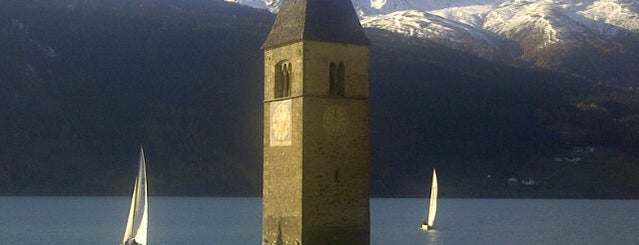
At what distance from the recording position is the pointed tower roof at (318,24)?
41.7 metres

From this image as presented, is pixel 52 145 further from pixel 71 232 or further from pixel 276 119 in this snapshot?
pixel 276 119

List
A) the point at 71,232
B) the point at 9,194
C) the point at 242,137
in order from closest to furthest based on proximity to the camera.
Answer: the point at 71,232
the point at 9,194
the point at 242,137

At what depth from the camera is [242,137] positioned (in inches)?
7539

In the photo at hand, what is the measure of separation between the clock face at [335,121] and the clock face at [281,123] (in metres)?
1.25

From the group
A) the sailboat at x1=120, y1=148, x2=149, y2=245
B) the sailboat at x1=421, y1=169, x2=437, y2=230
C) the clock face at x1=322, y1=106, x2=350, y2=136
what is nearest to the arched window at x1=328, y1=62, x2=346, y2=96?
the clock face at x1=322, y1=106, x2=350, y2=136

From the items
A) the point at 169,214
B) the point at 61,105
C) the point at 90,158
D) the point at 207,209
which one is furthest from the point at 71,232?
the point at 61,105

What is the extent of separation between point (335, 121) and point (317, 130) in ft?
2.67

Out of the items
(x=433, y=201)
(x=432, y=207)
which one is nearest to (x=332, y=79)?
(x=433, y=201)

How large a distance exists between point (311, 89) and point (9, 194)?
5693 inches

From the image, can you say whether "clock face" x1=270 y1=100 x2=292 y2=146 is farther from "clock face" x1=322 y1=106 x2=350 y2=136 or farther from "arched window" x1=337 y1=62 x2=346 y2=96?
"arched window" x1=337 y1=62 x2=346 y2=96

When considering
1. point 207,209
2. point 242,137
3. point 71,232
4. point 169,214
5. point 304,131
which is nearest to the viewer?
point 304,131

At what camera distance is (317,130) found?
41125 millimetres

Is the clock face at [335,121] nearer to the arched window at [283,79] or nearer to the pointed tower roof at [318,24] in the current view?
the arched window at [283,79]

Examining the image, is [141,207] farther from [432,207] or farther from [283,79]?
[432,207]
